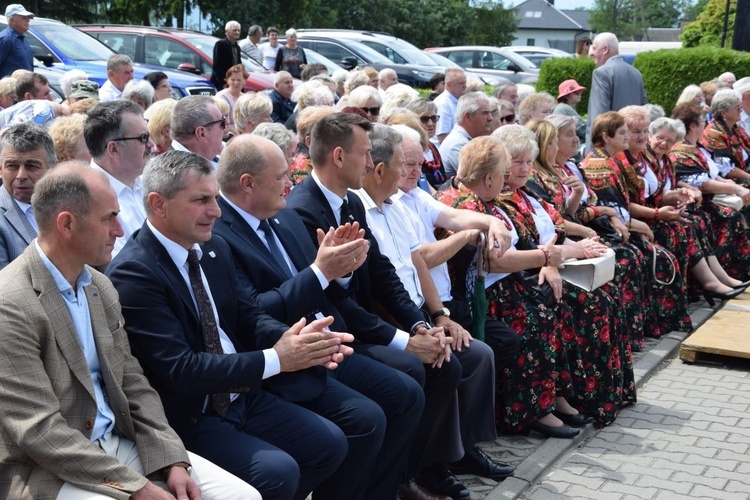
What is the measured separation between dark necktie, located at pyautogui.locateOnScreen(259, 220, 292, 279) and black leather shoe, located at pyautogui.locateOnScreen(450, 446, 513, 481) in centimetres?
151

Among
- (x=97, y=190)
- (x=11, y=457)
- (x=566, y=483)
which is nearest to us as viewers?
(x=11, y=457)

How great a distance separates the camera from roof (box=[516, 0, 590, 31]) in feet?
357

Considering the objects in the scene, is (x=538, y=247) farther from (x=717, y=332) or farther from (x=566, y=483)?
(x=717, y=332)

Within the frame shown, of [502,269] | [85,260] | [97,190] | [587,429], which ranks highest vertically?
[97,190]

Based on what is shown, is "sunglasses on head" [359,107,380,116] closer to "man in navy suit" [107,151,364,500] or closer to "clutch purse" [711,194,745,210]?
"clutch purse" [711,194,745,210]

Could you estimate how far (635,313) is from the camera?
7.04m

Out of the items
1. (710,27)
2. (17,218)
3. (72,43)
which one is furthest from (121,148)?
(710,27)

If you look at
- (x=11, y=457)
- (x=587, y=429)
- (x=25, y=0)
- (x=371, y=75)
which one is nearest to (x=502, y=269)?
(x=587, y=429)

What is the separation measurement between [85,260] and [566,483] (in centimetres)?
288

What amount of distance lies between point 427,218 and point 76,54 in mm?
9564

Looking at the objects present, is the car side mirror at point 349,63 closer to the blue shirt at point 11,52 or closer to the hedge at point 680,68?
the hedge at point 680,68

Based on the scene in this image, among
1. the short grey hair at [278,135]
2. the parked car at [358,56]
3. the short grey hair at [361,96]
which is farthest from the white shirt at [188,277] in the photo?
the parked car at [358,56]

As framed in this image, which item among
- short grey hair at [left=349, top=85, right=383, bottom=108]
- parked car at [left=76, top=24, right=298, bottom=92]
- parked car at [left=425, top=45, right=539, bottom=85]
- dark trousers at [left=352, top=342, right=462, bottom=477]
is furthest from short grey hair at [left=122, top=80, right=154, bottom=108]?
parked car at [left=425, top=45, right=539, bottom=85]

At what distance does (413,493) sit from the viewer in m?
4.63
